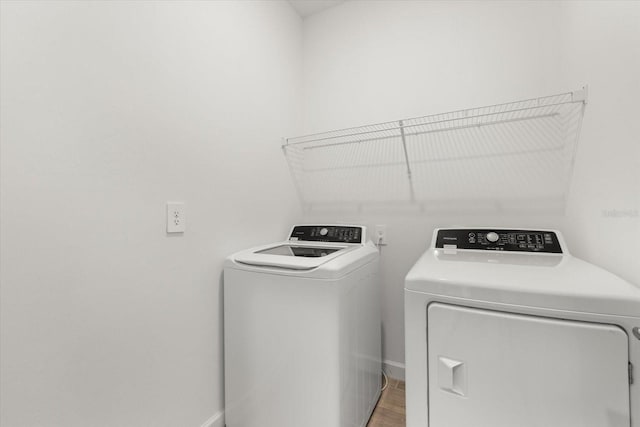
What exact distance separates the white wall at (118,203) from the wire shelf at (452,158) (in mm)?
721

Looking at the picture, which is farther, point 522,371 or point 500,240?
point 500,240

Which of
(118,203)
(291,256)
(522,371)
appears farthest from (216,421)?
(522,371)

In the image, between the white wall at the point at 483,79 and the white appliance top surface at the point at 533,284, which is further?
the white wall at the point at 483,79

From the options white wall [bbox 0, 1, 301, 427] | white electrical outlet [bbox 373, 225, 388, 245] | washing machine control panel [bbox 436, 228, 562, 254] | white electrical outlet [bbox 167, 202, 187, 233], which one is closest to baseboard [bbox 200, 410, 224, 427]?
white wall [bbox 0, 1, 301, 427]

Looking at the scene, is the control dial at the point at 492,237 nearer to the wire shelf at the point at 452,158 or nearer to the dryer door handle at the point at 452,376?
the wire shelf at the point at 452,158

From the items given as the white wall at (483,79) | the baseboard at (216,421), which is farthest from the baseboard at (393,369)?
the baseboard at (216,421)

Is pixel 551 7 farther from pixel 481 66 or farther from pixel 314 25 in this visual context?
pixel 314 25

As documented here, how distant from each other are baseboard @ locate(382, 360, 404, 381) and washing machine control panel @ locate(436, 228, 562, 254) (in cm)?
93

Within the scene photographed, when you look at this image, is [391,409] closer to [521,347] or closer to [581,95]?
[521,347]

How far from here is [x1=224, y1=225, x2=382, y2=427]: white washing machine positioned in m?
1.19

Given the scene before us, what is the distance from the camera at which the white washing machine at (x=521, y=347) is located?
2.56 feet

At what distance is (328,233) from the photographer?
192cm

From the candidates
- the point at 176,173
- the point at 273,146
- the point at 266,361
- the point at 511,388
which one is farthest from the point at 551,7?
the point at 266,361

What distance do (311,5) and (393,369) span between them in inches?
110
